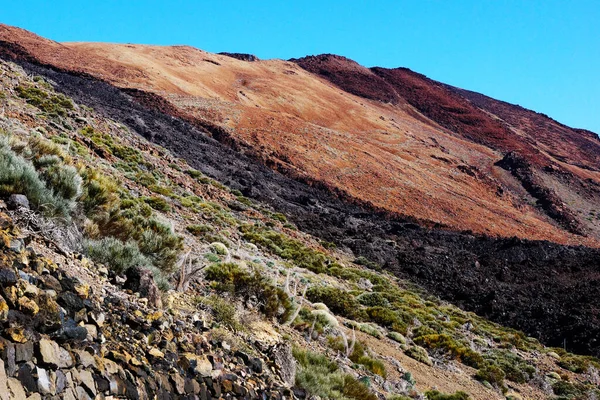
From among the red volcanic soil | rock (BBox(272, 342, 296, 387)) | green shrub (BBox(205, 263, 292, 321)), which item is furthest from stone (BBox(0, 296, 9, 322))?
the red volcanic soil

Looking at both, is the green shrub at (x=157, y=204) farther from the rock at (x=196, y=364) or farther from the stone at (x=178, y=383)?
the stone at (x=178, y=383)

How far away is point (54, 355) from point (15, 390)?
39 centimetres

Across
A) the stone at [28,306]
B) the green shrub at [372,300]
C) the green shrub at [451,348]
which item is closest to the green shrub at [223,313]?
the stone at [28,306]

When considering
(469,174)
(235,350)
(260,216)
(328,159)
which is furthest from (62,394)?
(469,174)

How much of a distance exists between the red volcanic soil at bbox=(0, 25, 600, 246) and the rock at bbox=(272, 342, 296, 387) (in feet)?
103

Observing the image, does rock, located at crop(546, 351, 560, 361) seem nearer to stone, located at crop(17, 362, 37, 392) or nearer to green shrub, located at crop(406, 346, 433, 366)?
green shrub, located at crop(406, 346, 433, 366)

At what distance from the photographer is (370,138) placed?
6184cm

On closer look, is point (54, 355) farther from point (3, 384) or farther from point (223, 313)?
point (223, 313)

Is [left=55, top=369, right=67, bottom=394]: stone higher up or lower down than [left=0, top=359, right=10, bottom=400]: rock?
lower down

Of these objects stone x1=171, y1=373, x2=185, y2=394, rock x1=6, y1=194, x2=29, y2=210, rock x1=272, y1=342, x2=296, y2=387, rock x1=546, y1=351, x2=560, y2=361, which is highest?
rock x1=6, y1=194, x2=29, y2=210

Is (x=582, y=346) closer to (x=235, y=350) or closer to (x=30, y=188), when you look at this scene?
(x=235, y=350)

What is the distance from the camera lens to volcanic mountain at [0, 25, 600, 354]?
24.7 meters

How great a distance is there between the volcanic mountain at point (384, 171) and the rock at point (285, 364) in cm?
1708

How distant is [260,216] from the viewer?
75.3ft
